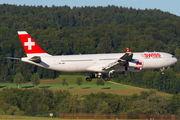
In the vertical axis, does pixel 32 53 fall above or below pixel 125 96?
above

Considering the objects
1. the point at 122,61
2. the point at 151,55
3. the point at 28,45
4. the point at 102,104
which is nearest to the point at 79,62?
the point at 122,61

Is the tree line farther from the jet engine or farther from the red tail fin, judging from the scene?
the red tail fin

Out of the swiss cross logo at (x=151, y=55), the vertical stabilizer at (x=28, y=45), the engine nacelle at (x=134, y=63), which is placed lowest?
the engine nacelle at (x=134, y=63)

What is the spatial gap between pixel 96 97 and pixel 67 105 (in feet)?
65.7

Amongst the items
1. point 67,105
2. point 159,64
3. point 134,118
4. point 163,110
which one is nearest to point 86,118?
point 134,118

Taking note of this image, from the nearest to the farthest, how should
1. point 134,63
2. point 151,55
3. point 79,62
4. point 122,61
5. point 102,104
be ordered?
point 122,61 < point 134,63 < point 79,62 < point 151,55 < point 102,104

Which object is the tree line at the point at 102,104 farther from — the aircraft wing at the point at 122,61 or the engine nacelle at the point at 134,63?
the engine nacelle at the point at 134,63

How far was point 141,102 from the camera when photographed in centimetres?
18225

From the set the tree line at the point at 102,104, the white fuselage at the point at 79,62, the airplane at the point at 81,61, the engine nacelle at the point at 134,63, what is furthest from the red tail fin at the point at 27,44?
the tree line at the point at 102,104

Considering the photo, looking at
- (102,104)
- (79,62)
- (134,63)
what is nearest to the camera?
(134,63)

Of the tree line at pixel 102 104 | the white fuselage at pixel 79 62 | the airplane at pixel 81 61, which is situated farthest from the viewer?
the tree line at pixel 102 104

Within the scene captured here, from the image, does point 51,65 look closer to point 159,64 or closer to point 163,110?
point 159,64

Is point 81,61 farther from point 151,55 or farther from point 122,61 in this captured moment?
point 151,55

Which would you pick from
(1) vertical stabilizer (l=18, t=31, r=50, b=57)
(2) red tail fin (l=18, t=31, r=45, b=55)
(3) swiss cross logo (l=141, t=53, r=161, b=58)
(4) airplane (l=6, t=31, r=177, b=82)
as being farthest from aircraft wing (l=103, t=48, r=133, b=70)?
(2) red tail fin (l=18, t=31, r=45, b=55)
